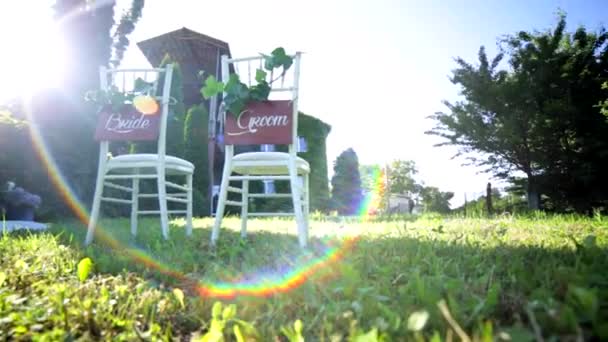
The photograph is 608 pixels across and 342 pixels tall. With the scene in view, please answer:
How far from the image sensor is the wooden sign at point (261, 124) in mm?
2430

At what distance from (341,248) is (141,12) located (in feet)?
42.8

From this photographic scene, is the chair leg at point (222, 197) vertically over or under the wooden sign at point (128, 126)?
under

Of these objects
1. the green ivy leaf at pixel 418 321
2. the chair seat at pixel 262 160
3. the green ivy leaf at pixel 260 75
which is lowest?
the green ivy leaf at pixel 418 321

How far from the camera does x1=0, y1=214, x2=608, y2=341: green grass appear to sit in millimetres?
875

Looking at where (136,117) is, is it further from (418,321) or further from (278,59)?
(418,321)

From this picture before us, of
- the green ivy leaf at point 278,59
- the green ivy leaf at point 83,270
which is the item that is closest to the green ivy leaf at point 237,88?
the green ivy leaf at point 278,59

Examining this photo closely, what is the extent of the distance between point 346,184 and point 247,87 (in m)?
15.4

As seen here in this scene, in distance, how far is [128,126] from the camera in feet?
9.14

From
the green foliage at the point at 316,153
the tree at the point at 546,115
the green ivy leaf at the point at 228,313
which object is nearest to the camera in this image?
the green ivy leaf at the point at 228,313

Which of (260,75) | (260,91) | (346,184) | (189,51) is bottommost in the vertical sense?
(260,91)

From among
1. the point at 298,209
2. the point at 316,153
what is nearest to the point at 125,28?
the point at 316,153

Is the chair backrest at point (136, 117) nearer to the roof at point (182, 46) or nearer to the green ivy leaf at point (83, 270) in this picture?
the green ivy leaf at point (83, 270)

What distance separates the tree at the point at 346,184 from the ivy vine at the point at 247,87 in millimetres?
14411

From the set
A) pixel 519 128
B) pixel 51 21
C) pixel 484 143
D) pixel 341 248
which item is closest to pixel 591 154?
pixel 519 128
